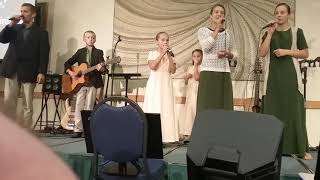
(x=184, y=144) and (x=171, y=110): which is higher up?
(x=171, y=110)

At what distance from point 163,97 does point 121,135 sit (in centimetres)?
201

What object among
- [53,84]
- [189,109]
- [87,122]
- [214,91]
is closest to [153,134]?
[87,122]

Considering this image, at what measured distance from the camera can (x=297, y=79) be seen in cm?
326

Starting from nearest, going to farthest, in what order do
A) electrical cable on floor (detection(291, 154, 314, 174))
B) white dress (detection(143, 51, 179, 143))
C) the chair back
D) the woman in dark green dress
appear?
the chair back
electrical cable on floor (detection(291, 154, 314, 174))
the woman in dark green dress
white dress (detection(143, 51, 179, 143))

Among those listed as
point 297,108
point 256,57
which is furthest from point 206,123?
point 256,57

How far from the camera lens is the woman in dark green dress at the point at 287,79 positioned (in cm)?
325

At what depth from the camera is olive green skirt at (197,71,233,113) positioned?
3.45m

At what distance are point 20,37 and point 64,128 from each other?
143 centimetres

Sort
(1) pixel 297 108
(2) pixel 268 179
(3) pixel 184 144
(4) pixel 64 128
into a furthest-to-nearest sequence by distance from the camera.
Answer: (4) pixel 64 128 < (3) pixel 184 144 < (1) pixel 297 108 < (2) pixel 268 179

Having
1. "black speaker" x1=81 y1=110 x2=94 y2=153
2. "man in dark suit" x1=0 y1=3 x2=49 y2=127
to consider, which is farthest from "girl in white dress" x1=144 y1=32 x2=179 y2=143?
"black speaker" x1=81 y1=110 x2=94 y2=153

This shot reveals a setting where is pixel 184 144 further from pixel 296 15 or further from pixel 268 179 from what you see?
pixel 268 179

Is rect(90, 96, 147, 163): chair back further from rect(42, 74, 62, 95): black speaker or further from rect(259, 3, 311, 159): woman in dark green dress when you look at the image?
rect(42, 74, 62, 95): black speaker

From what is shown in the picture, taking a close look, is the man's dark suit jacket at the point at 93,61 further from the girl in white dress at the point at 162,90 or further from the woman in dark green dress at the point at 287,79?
the woman in dark green dress at the point at 287,79

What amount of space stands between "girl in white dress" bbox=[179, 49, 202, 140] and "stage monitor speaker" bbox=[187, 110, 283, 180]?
3.17 m
